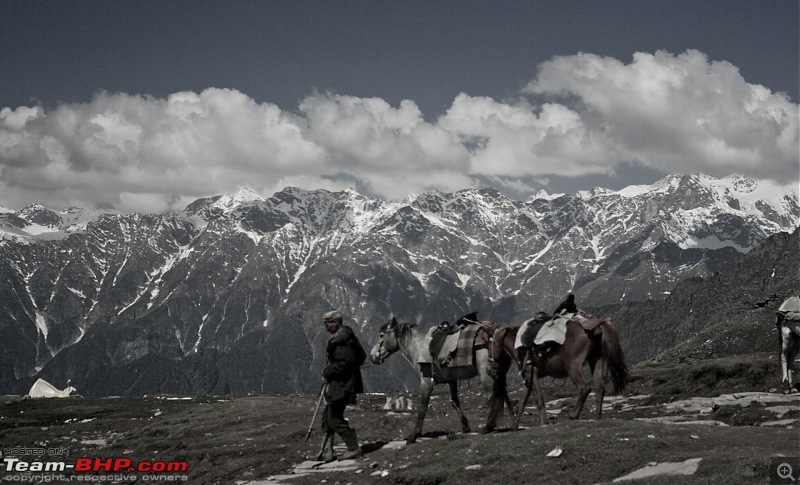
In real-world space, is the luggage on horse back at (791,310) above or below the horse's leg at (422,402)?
above

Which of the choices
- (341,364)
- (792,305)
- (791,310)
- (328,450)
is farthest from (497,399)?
(792,305)

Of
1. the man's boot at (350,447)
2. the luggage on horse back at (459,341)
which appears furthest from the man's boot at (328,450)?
the luggage on horse back at (459,341)

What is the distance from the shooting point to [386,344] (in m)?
28.4

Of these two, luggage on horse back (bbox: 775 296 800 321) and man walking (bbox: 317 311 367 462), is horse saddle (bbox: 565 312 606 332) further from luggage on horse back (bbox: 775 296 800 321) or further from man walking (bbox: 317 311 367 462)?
→ luggage on horse back (bbox: 775 296 800 321)

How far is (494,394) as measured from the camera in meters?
26.9

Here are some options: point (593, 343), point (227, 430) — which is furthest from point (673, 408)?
point (227, 430)

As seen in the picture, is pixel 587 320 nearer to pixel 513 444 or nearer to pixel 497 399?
pixel 497 399

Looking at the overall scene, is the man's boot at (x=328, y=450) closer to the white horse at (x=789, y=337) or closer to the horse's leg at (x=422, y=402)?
the horse's leg at (x=422, y=402)

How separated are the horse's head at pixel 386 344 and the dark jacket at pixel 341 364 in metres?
2.23

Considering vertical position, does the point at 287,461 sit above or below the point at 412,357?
below

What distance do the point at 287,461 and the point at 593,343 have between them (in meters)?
11.7

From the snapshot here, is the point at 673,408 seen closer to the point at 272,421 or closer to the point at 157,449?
the point at 272,421

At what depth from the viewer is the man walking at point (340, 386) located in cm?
2564

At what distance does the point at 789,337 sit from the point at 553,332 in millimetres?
14501
